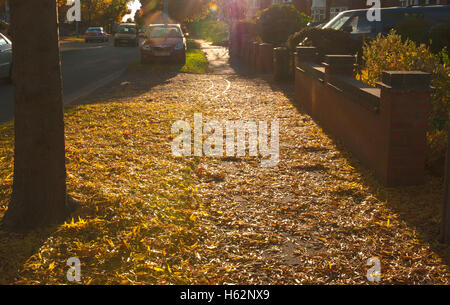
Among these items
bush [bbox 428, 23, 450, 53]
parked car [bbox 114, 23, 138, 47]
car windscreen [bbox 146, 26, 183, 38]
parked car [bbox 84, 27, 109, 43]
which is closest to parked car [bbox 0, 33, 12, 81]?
car windscreen [bbox 146, 26, 183, 38]

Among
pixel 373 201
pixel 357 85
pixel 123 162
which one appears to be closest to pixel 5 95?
pixel 123 162

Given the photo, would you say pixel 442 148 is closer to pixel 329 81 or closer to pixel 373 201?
pixel 373 201

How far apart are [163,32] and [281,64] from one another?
8630 mm

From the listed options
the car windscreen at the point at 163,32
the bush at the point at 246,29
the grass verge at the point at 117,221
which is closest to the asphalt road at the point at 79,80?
the car windscreen at the point at 163,32

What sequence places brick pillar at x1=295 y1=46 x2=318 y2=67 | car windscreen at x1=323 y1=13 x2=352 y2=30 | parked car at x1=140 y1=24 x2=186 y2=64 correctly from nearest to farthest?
brick pillar at x1=295 y1=46 x2=318 y2=67 < car windscreen at x1=323 y1=13 x2=352 y2=30 < parked car at x1=140 y1=24 x2=186 y2=64

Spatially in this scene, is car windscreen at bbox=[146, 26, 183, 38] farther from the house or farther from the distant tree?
the distant tree

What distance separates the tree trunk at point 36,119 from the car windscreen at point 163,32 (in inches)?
736

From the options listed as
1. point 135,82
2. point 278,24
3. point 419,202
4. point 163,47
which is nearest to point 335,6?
point 278,24

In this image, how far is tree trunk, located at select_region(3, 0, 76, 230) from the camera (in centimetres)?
430

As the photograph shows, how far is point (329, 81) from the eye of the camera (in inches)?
343

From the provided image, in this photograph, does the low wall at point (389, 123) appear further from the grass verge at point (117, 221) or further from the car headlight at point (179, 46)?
the car headlight at point (179, 46)

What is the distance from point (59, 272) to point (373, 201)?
3241 millimetres

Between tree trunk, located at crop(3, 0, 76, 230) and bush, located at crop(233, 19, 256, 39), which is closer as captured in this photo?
tree trunk, located at crop(3, 0, 76, 230)

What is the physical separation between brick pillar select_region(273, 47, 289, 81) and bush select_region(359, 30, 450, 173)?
6839 millimetres
